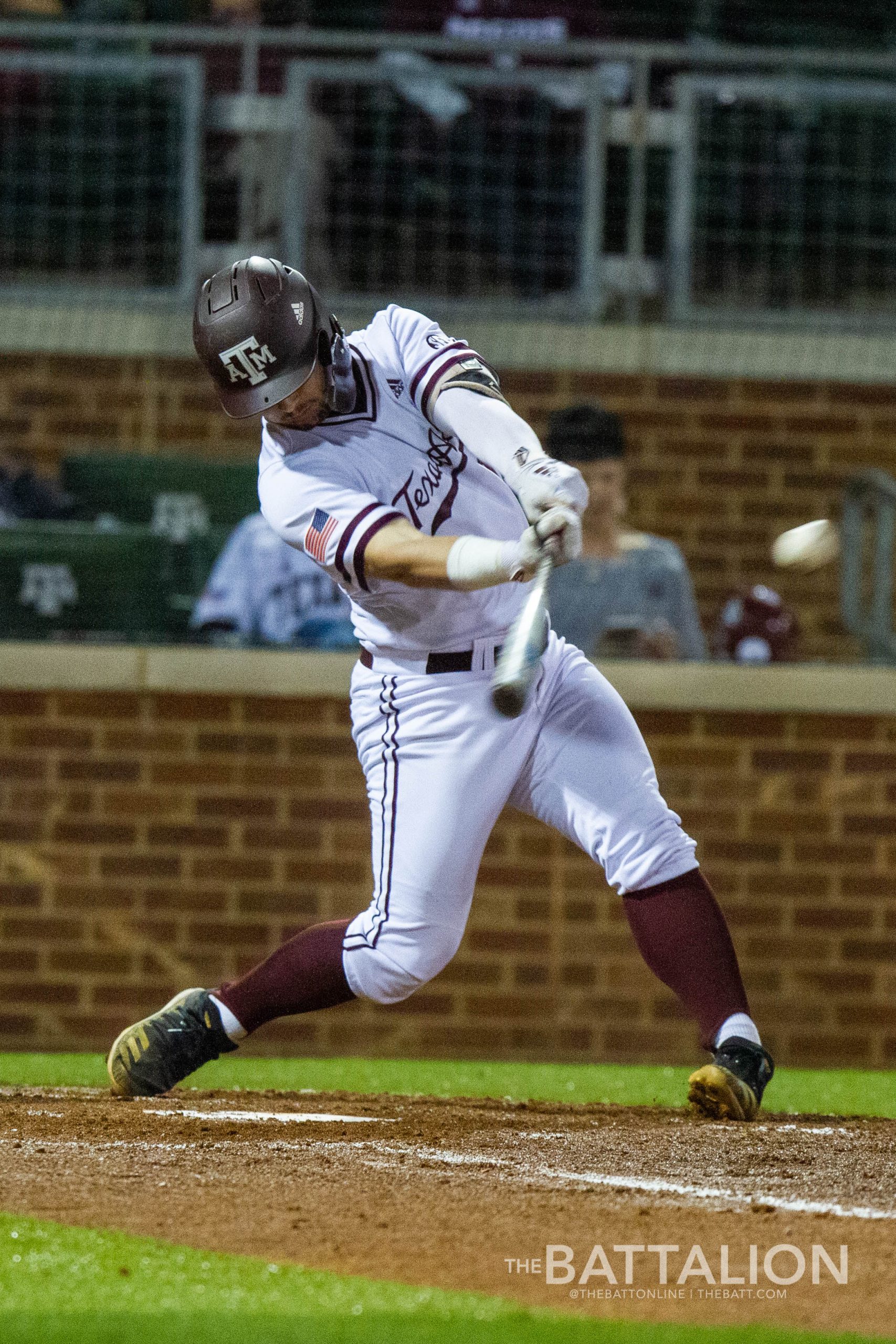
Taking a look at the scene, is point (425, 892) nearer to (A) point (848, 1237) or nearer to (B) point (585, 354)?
(A) point (848, 1237)

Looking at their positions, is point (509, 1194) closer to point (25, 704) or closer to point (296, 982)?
point (296, 982)

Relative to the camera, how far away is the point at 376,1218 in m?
3.04

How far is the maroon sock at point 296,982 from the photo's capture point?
4.27 m

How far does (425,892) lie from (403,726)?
0.36 m

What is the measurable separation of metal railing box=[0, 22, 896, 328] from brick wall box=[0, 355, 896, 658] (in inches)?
16.5

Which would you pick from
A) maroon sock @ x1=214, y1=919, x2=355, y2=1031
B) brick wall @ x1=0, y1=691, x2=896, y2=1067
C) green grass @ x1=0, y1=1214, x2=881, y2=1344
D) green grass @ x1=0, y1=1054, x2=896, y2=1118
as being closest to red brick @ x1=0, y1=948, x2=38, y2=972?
brick wall @ x1=0, y1=691, x2=896, y2=1067

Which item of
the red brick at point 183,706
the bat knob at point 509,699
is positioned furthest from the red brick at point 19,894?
the bat knob at point 509,699

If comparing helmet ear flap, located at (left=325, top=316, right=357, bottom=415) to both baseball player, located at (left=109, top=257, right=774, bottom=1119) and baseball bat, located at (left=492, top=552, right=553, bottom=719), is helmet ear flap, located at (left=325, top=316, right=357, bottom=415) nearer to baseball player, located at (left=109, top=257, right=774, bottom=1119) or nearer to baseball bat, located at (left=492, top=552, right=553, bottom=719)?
baseball player, located at (left=109, top=257, right=774, bottom=1119)

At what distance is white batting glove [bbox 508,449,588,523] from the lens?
11.7 feet

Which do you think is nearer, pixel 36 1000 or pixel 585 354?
pixel 36 1000

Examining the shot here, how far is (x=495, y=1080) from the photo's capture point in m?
5.71

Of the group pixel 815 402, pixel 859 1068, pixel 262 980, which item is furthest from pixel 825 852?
pixel 262 980

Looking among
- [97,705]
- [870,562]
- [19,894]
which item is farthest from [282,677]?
[870,562]

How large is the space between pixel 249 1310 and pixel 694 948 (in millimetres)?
1878
